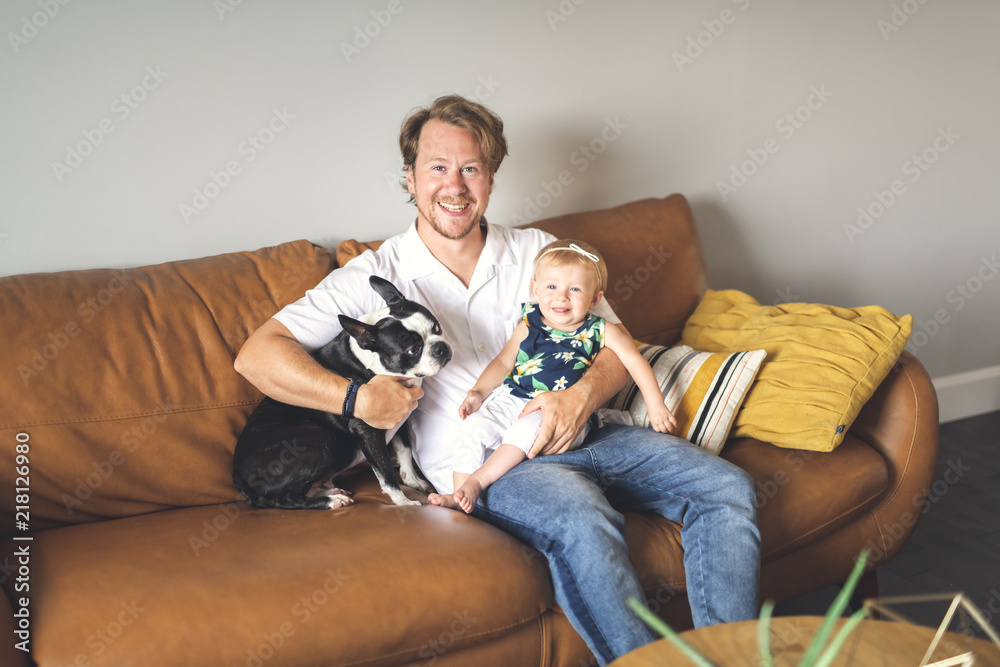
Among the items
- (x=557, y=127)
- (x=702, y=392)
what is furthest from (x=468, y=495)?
(x=557, y=127)

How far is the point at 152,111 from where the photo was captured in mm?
2141

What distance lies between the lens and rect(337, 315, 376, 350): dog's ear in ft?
5.80

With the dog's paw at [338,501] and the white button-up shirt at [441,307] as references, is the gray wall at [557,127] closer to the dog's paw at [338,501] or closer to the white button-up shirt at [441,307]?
the white button-up shirt at [441,307]

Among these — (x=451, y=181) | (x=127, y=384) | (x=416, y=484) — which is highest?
(x=451, y=181)

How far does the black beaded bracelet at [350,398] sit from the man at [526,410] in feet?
0.06

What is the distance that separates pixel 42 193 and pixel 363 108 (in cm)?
98

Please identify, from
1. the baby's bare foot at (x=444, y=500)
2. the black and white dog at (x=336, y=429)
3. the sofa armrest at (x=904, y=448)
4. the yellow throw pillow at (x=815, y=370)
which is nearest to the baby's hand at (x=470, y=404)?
the black and white dog at (x=336, y=429)

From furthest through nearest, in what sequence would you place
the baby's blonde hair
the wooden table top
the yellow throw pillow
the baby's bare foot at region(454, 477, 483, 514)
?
the yellow throw pillow < the baby's blonde hair < the baby's bare foot at region(454, 477, 483, 514) < the wooden table top

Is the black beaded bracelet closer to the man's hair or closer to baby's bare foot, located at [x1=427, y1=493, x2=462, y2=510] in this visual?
baby's bare foot, located at [x1=427, y1=493, x2=462, y2=510]

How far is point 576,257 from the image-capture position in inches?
76.6

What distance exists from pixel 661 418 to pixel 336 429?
0.89m

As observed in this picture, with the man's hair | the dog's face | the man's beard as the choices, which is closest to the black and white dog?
the dog's face

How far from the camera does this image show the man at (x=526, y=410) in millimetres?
1575

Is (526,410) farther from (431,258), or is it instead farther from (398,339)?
(431,258)
